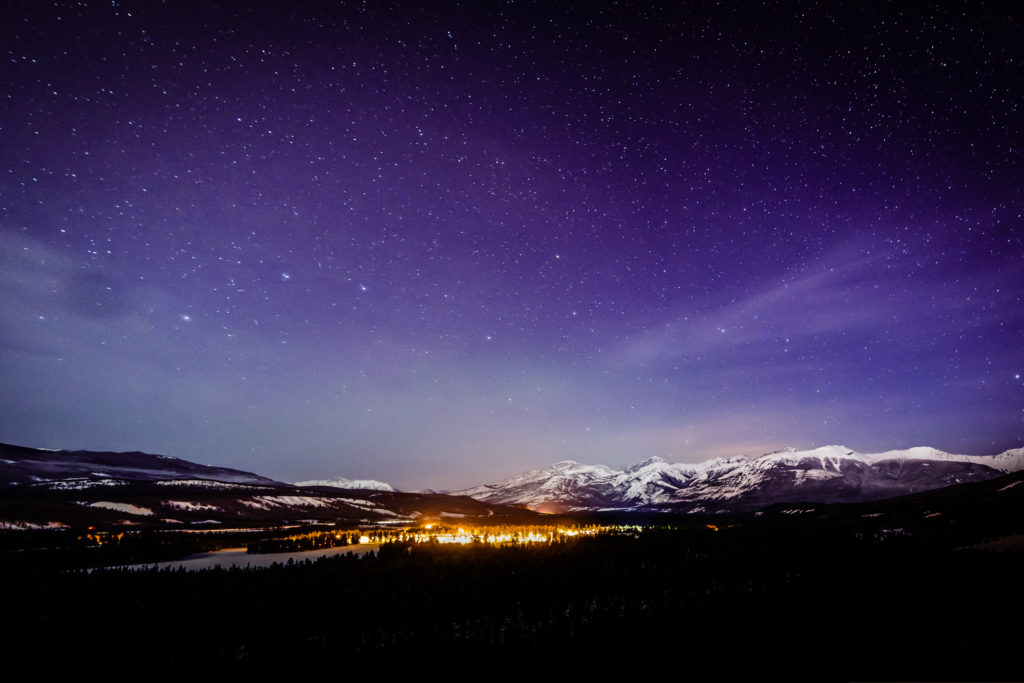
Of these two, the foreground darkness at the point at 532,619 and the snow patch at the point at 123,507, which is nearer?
the foreground darkness at the point at 532,619

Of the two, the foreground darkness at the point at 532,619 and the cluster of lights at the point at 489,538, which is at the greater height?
the foreground darkness at the point at 532,619

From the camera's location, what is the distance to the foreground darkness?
1076 centimetres

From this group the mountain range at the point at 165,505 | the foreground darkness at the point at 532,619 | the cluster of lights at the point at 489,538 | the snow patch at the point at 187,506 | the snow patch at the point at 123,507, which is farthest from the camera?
the snow patch at the point at 187,506

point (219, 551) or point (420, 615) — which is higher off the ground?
point (420, 615)

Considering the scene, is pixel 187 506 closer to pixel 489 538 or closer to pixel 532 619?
pixel 489 538

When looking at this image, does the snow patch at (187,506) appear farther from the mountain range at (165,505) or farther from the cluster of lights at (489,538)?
the cluster of lights at (489,538)

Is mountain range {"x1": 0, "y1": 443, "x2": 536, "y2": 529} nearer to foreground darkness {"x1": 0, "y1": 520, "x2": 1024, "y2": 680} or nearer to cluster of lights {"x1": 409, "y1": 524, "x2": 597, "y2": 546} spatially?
cluster of lights {"x1": 409, "y1": 524, "x2": 597, "y2": 546}

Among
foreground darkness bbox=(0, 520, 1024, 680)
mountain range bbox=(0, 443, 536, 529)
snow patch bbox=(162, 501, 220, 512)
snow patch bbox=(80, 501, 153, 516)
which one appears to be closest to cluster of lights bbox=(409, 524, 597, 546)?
foreground darkness bbox=(0, 520, 1024, 680)

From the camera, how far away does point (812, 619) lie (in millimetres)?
14242

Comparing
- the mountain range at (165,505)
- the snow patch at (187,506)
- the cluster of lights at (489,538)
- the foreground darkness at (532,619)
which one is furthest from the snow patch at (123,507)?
the foreground darkness at (532,619)

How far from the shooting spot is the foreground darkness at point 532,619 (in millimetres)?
10758

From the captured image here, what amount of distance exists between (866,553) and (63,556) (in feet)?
184

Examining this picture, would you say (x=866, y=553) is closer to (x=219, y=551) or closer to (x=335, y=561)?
(x=335, y=561)

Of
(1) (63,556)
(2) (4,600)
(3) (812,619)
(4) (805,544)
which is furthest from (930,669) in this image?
(1) (63,556)
